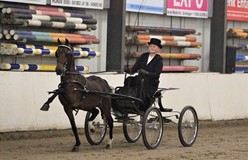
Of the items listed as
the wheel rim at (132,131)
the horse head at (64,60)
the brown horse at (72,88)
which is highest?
the horse head at (64,60)

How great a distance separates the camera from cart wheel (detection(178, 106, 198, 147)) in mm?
14594

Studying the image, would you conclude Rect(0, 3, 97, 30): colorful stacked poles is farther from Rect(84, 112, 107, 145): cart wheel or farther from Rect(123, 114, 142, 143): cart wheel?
Rect(123, 114, 142, 143): cart wheel

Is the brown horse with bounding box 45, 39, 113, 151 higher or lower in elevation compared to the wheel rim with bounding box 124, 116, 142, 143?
higher

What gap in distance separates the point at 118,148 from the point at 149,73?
5.03 feet

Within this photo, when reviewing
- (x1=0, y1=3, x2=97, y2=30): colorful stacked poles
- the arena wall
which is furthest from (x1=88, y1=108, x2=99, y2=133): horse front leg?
(x1=0, y1=3, x2=97, y2=30): colorful stacked poles

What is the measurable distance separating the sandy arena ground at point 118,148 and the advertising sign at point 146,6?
408cm

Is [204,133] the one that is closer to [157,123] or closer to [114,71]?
[114,71]

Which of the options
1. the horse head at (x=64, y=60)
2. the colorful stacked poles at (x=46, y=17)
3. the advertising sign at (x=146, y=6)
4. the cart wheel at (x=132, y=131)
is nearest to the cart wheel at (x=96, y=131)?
the cart wheel at (x=132, y=131)

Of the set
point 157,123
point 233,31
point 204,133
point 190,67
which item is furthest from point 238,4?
point 157,123

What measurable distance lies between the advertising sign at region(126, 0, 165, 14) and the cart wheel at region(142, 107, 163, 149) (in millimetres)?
6201

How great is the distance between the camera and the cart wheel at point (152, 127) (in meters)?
13.6

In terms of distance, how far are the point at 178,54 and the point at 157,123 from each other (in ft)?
25.2

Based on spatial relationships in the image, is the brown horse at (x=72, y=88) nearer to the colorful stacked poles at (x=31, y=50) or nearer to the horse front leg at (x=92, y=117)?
the horse front leg at (x=92, y=117)

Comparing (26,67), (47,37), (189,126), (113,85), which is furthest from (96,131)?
(47,37)
